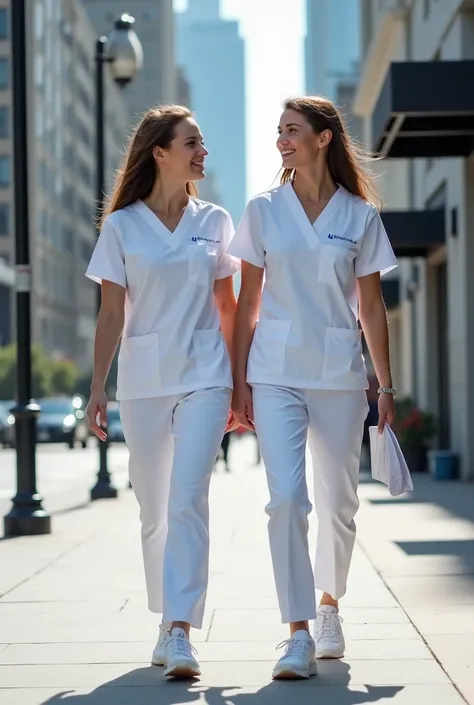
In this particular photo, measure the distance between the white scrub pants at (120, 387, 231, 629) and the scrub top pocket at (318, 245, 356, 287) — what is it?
614mm

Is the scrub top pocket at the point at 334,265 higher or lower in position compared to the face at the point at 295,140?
lower

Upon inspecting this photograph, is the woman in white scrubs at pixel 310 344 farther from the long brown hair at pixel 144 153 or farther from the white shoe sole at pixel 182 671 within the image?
the long brown hair at pixel 144 153

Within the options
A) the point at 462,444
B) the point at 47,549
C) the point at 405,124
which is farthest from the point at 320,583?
the point at 462,444

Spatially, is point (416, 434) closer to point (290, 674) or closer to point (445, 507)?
point (445, 507)

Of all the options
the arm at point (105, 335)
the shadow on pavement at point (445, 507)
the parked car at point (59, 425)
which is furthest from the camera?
the parked car at point (59, 425)

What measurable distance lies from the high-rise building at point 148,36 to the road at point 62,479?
144433mm

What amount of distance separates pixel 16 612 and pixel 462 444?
52.4 ft

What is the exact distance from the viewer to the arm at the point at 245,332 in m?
5.82

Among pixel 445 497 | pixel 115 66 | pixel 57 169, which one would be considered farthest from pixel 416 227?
pixel 57 169

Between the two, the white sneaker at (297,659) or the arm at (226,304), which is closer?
the white sneaker at (297,659)

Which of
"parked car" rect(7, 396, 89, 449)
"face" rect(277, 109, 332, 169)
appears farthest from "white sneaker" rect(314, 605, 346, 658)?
"parked car" rect(7, 396, 89, 449)

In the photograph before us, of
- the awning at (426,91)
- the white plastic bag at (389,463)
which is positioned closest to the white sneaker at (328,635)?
the white plastic bag at (389,463)

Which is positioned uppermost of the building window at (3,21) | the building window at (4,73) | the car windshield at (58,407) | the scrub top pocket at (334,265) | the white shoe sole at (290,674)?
the building window at (3,21)

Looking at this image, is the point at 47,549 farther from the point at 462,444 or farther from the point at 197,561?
the point at 462,444
